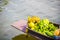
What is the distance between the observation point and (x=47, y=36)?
2098 millimetres

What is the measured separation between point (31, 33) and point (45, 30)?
200 millimetres

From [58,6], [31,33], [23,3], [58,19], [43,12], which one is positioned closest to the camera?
[31,33]

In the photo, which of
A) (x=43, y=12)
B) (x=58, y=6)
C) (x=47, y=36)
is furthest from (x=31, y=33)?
(x=58, y=6)

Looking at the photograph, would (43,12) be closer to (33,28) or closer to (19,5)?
(19,5)

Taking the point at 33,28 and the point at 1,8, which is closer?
the point at 33,28

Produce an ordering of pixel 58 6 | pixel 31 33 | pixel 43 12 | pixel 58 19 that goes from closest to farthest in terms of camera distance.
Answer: pixel 31 33 → pixel 58 19 → pixel 43 12 → pixel 58 6

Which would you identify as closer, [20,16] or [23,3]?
[20,16]

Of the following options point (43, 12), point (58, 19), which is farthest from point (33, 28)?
point (43, 12)

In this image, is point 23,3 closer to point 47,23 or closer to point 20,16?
point 20,16

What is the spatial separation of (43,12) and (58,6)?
0.66m

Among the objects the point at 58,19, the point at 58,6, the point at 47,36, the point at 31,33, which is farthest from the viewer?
the point at 58,6

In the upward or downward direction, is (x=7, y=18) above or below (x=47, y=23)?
below

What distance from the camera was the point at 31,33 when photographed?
89.6 inches

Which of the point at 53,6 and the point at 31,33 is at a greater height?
the point at 31,33
